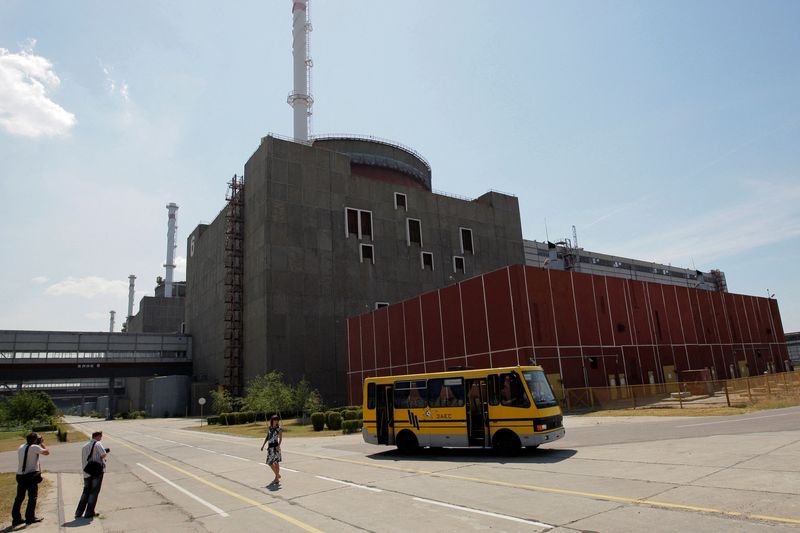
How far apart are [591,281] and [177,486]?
33.6 metres

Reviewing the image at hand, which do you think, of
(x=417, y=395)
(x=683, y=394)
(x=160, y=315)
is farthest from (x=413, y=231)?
(x=160, y=315)

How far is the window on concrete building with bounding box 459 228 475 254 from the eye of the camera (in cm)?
7331

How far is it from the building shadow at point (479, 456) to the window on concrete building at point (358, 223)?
45994 millimetres

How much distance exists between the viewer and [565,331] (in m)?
37.2

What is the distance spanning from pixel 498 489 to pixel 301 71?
72.6m

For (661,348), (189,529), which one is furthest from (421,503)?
(661,348)

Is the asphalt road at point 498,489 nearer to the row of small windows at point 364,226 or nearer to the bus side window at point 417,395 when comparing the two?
the bus side window at point 417,395

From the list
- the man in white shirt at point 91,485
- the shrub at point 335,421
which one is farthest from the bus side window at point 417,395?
the shrub at point 335,421

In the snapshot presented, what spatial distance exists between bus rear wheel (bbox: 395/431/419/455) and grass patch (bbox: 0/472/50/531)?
Answer: 1065 centimetres

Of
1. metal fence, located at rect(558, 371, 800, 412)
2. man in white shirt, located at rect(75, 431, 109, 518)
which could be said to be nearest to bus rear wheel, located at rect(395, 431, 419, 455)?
man in white shirt, located at rect(75, 431, 109, 518)

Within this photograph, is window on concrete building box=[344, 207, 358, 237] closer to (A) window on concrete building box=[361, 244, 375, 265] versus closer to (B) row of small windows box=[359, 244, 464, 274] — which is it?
(A) window on concrete building box=[361, 244, 375, 265]

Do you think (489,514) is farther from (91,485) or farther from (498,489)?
(91,485)

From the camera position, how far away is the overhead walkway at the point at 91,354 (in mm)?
70625

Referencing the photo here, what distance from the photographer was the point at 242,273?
64.1 meters
